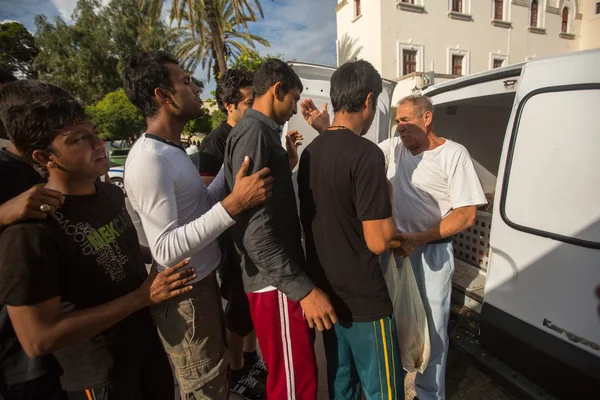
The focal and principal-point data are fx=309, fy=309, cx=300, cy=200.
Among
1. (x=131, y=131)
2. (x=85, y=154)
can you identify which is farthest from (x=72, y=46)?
(x=85, y=154)

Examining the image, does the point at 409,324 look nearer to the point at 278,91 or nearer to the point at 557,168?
the point at 557,168

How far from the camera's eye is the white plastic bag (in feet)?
5.83

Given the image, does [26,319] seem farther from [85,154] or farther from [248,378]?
[248,378]

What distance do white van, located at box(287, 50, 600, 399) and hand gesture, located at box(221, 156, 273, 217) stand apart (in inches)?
54.9

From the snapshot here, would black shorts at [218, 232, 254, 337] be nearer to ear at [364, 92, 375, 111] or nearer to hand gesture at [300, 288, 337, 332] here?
hand gesture at [300, 288, 337, 332]

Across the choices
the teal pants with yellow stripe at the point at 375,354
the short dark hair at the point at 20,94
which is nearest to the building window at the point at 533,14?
the teal pants with yellow stripe at the point at 375,354

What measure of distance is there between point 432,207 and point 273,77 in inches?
52.9

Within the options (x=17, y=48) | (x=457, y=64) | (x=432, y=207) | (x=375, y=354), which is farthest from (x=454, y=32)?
(x=17, y=48)

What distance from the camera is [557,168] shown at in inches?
59.6

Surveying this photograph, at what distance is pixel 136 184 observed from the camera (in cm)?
132

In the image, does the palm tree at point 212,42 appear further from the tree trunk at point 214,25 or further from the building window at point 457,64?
the building window at point 457,64

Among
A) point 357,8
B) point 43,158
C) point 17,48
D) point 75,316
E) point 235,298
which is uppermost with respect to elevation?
point 17,48

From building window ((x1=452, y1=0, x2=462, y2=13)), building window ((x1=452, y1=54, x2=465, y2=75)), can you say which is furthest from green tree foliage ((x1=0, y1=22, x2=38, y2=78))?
building window ((x1=452, y1=54, x2=465, y2=75))

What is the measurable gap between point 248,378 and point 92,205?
6.29 ft
